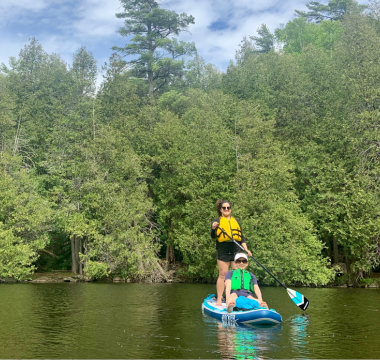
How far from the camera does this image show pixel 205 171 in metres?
28.8

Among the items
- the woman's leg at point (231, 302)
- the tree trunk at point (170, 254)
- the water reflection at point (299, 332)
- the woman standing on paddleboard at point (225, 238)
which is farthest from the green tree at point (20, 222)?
the water reflection at point (299, 332)

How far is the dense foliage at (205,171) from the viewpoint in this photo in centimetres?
2488

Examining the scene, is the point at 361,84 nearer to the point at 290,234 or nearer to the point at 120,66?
the point at 290,234

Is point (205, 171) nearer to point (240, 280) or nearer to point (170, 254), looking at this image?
point (170, 254)

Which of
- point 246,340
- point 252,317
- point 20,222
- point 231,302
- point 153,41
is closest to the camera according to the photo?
point 246,340

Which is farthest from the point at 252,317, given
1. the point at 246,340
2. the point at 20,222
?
the point at 20,222

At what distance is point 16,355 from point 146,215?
2510 cm

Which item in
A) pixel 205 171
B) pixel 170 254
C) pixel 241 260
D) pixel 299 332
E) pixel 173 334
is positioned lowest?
pixel 170 254

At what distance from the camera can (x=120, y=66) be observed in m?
37.3

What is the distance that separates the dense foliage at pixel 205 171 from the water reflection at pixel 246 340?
15.2 meters

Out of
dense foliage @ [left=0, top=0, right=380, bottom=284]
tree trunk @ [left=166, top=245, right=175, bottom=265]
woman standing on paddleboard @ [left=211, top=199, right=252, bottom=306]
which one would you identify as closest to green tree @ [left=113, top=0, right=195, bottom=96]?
dense foliage @ [left=0, top=0, right=380, bottom=284]

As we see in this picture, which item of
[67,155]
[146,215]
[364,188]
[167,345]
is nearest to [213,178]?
[146,215]

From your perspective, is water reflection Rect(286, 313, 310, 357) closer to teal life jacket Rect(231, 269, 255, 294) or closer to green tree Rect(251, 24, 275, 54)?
teal life jacket Rect(231, 269, 255, 294)

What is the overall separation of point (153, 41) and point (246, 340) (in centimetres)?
4225
